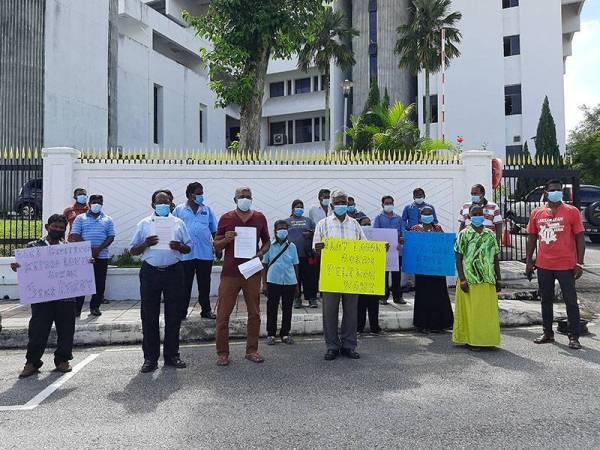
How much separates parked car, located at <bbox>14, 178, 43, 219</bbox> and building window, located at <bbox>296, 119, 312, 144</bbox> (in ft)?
105

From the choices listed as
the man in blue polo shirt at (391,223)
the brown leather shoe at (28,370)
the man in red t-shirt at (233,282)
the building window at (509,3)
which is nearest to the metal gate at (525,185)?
the man in blue polo shirt at (391,223)

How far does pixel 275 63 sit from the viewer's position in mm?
38938

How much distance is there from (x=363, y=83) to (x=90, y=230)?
1165 inches

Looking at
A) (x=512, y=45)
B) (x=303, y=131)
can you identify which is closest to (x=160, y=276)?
(x=512, y=45)

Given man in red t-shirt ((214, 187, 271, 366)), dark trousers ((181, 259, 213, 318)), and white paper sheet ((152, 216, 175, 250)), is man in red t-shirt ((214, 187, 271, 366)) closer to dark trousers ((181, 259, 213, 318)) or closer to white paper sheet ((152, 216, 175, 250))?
white paper sheet ((152, 216, 175, 250))

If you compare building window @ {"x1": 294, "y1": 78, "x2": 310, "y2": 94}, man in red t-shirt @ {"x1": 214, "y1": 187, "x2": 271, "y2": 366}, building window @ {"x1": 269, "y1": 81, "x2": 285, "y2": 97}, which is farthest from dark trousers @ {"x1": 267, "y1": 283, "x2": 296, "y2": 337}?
building window @ {"x1": 269, "y1": 81, "x2": 285, "y2": 97}

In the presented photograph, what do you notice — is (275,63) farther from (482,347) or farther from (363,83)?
(482,347)

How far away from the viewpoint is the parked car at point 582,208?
1149cm

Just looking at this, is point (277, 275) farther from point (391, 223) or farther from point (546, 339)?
point (546, 339)

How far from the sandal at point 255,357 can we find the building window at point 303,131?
3586cm

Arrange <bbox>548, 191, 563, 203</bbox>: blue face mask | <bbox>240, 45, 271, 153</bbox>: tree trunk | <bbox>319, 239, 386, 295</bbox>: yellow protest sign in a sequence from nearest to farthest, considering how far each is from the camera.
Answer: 1. <bbox>319, 239, 386, 295</bbox>: yellow protest sign
2. <bbox>548, 191, 563, 203</bbox>: blue face mask
3. <bbox>240, 45, 271, 153</bbox>: tree trunk

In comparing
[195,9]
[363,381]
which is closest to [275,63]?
[195,9]

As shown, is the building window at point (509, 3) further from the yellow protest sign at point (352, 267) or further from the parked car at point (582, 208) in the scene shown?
the yellow protest sign at point (352, 267)

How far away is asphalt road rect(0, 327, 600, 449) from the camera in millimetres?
3584
